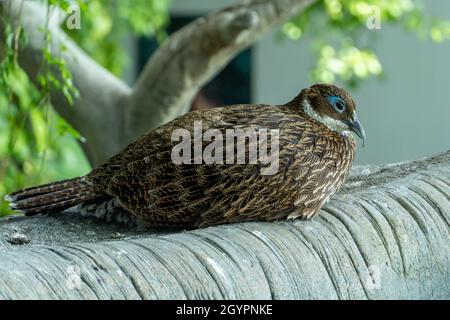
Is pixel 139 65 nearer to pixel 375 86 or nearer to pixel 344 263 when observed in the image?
pixel 375 86

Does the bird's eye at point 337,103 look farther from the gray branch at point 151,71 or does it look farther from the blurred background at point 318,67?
the blurred background at point 318,67

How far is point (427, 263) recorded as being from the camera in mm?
1914

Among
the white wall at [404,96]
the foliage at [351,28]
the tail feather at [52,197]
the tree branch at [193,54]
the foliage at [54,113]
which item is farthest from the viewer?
the white wall at [404,96]

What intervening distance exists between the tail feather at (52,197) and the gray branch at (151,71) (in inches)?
48.8

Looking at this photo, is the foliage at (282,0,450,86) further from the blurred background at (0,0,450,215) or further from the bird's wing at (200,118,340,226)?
the bird's wing at (200,118,340,226)

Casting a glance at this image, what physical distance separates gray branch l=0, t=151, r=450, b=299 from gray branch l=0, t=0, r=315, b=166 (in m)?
1.26

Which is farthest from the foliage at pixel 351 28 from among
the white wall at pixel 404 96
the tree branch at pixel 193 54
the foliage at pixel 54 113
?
the white wall at pixel 404 96

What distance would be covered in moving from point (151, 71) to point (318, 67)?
4.47 feet

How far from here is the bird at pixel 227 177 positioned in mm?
1853

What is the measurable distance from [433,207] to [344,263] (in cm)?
34

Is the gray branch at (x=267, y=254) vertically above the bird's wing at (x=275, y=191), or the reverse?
the bird's wing at (x=275, y=191)

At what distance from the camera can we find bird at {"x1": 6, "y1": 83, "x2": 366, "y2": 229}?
1.85 meters

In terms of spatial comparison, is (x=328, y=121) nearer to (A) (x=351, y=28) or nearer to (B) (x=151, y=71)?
(B) (x=151, y=71)
